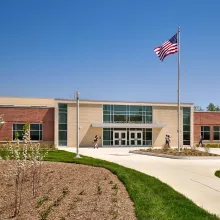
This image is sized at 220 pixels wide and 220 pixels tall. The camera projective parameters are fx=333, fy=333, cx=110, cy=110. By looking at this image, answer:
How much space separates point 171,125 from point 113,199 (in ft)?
118

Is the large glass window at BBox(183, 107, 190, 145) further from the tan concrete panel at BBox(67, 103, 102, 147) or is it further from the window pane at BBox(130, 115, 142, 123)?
the tan concrete panel at BBox(67, 103, 102, 147)

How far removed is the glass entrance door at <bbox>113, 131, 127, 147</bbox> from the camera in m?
42.0

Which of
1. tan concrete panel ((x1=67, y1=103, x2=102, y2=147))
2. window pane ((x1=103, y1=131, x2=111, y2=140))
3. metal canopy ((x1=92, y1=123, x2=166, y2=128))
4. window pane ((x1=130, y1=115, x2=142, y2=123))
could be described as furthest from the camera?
window pane ((x1=130, y1=115, x2=142, y2=123))

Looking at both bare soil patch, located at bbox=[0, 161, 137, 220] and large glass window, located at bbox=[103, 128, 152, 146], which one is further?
large glass window, located at bbox=[103, 128, 152, 146]

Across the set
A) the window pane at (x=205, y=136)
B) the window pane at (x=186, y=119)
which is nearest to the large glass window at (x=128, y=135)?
the window pane at (x=186, y=119)

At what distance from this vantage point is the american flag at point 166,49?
2562cm

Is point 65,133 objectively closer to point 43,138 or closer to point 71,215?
point 43,138

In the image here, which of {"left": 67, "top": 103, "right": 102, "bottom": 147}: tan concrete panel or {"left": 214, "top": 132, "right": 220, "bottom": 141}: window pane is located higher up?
{"left": 67, "top": 103, "right": 102, "bottom": 147}: tan concrete panel

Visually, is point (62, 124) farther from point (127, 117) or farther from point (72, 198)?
point (72, 198)

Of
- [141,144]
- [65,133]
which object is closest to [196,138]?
[141,144]

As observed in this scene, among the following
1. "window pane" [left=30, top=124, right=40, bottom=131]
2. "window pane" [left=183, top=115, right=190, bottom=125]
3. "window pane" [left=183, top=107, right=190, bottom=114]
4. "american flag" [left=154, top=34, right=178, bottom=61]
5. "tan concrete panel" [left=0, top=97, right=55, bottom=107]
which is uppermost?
"american flag" [left=154, top=34, right=178, bottom=61]

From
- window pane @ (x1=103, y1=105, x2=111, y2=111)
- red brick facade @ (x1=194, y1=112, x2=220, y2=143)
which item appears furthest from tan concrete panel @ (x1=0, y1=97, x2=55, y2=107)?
red brick facade @ (x1=194, y1=112, x2=220, y2=143)

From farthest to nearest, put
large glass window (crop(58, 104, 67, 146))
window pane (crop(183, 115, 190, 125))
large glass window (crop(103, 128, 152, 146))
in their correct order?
window pane (crop(183, 115, 190, 125))
large glass window (crop(103, 128, 152, 146))
large glass window (crop(58, 104, 67, 146))

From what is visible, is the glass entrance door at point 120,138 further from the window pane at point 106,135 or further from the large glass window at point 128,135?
the window pane at point 106,135
